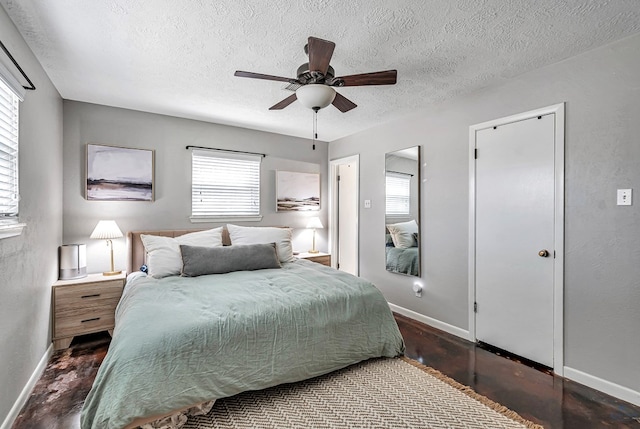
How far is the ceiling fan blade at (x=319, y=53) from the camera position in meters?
1.68

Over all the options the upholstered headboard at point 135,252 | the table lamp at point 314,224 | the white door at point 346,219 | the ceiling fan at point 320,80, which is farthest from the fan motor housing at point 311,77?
the white door at point 346,219

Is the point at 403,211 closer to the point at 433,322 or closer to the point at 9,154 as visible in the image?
the point at 433,322

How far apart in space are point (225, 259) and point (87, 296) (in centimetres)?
131

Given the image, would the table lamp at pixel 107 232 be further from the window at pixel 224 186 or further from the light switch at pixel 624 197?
the light switch at pixel 624 197

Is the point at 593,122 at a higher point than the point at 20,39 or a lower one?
lower

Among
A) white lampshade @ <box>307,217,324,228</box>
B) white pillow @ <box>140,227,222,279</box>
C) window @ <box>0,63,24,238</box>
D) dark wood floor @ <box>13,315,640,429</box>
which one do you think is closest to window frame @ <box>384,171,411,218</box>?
white lampshade @ <box>307,217,324,228</box>

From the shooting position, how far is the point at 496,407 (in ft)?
6.37

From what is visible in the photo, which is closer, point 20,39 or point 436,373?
point 20,39

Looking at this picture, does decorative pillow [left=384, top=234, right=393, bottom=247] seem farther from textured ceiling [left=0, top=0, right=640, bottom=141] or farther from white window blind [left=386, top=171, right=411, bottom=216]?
textured ceiling [left=0, top=0, right=640, bottom=141]

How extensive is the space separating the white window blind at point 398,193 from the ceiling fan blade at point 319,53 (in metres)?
2.03

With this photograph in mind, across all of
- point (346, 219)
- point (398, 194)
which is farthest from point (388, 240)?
point (346, 219)

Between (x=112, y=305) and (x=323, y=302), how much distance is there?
7.18 ft

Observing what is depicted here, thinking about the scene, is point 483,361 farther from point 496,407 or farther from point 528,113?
point 528,113

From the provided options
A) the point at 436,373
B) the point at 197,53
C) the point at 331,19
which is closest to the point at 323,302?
the point at 436,373
